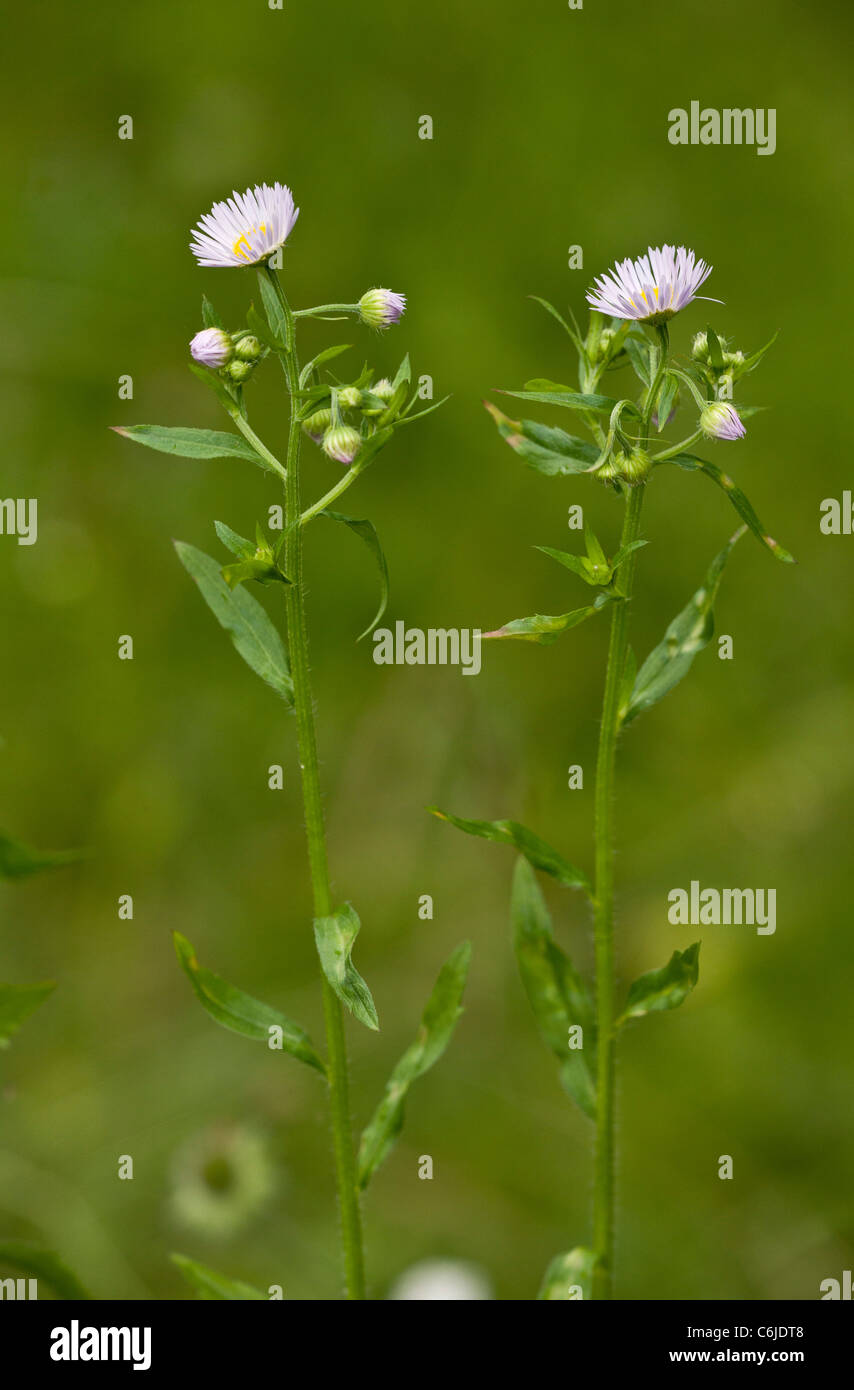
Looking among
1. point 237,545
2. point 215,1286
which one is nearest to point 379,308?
point 237,545

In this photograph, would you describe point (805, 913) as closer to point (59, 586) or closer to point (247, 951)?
point (247, 951)

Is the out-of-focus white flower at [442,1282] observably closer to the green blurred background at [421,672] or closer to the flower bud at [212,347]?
the green blurred background at [421,672]

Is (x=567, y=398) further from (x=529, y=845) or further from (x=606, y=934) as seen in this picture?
(x=606, y=934)

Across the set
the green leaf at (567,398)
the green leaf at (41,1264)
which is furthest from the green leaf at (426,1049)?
the green leaf at (567,398)

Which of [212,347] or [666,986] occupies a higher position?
[212,347]

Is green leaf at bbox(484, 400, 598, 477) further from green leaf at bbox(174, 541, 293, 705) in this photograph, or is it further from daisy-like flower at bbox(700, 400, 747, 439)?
green leaf at bbox(174, 541, 293, 705)

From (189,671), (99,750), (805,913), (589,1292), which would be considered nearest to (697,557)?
(805,913)
